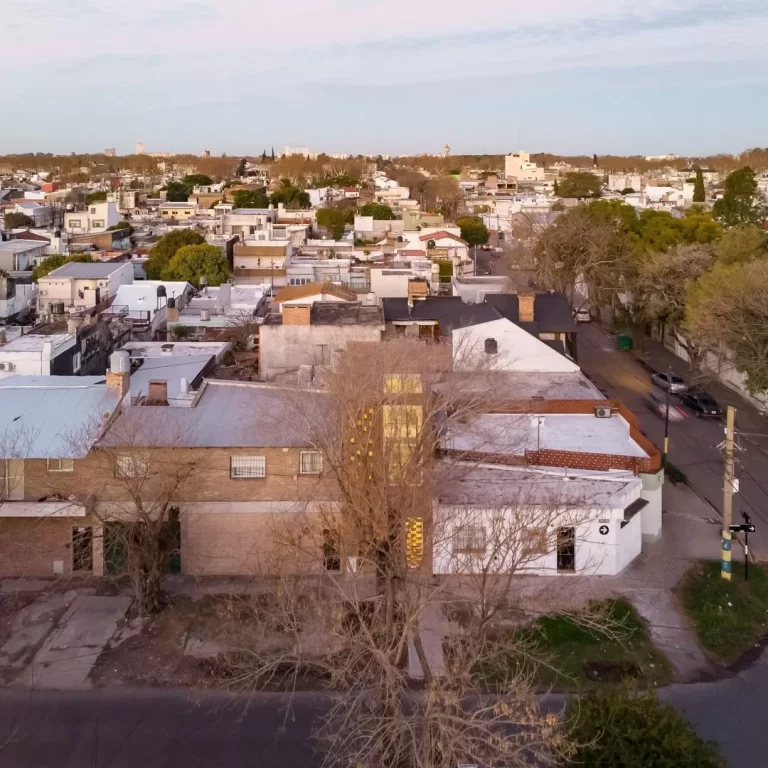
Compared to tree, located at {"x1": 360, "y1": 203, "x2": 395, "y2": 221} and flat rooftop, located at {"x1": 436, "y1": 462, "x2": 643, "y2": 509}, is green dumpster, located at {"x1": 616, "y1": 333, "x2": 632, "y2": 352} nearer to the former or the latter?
flat rooftop, located at {"x1": 436, "y1": 462, "x2": 643, "y2": 509}

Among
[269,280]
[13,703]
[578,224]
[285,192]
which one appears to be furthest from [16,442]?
[285,192]

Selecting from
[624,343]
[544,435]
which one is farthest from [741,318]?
[624,343]

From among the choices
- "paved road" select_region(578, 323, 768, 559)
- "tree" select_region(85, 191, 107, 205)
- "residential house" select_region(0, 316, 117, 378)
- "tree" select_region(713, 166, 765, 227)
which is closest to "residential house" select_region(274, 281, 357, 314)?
"residential house" select_region(0, 316, 117, 378)

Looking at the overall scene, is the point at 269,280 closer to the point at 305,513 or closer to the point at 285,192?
the point at 305,513

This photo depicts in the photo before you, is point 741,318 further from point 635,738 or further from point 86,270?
point 86,270

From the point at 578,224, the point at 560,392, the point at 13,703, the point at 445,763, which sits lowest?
the point at 13,703

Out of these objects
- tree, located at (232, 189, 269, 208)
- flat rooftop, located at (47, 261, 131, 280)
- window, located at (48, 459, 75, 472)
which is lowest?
window, located at (48, 459, 75, 472)

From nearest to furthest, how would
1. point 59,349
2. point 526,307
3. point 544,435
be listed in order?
point 544,435, point 59,349, point 526,307
